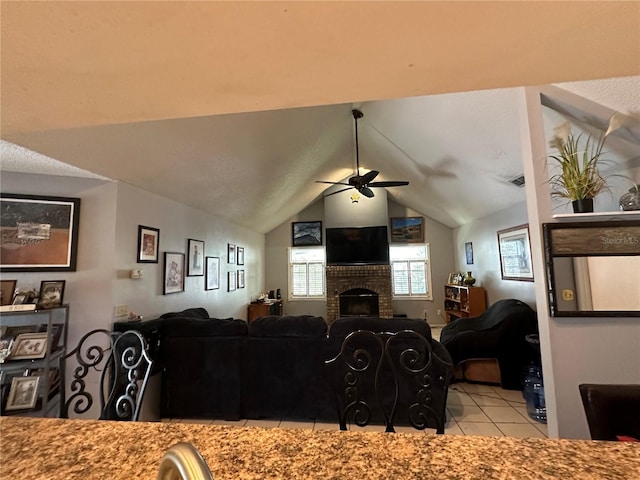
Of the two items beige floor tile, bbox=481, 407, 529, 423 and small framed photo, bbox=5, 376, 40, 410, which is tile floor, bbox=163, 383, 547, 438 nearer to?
beige floor tile, bbox=481, 407, 529, 423

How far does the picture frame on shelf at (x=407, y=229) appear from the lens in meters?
7.65

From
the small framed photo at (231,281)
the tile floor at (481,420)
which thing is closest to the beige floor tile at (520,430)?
the tile floor at (481,420)

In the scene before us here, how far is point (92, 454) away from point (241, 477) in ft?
1.45

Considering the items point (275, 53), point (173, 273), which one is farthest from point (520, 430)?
point (173, 273)

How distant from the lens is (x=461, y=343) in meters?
3.62

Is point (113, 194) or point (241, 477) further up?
point (113, 194)

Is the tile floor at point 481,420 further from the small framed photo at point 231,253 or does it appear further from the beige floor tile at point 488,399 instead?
the small framed photo at point 231,253

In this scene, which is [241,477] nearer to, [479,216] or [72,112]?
[72,112]

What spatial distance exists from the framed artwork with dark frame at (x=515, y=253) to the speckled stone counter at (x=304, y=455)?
3924 mm

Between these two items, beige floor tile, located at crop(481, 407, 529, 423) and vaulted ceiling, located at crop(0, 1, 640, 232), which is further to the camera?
beige floor tile, located at crop(481, 407, 529, 423)

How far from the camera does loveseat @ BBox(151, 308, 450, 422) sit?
109 inches

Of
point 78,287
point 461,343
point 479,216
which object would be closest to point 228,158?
point 78,287

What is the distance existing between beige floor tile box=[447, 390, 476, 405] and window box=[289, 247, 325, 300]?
15.1ft

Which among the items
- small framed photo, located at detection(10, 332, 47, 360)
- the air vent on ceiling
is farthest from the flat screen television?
small framed photo, located at detection(10, 332, 47, 360)
